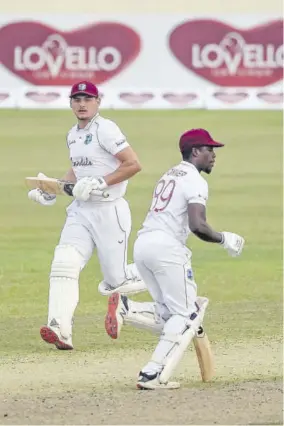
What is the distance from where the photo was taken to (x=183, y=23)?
121 ft

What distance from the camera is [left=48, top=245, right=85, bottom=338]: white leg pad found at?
10.9m

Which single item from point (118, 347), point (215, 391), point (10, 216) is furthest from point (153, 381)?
point (10, 216)

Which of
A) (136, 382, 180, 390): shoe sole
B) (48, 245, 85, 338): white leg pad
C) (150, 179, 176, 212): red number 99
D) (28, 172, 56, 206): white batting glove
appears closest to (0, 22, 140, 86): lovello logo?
(28, 172, 56, 206): white batting glove

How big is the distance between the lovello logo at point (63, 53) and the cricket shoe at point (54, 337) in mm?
25344

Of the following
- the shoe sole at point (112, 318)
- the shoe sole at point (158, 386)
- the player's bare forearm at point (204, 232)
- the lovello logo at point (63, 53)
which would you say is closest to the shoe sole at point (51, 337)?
the shoe sole at point (112, 318)

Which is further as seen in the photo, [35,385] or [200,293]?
[200,293]

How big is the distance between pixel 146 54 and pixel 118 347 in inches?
1004

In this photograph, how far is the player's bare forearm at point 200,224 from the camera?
9211 millimetres

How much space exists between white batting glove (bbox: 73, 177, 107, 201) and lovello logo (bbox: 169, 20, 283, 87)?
25419mm

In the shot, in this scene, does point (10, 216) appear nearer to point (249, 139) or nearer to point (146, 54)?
point (249, 139)

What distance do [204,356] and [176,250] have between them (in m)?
0.80

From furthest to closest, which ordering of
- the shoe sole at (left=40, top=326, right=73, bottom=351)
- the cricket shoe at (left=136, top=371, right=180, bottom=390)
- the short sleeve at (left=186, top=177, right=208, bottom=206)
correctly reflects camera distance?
the shoe sole at (left=40, top=326, right=73, bottom=351), the short sleeve at (left=186, top=177, right=208, bottom=206), the cricket shoe at (left=136, top=371, right=180, bottom=390)

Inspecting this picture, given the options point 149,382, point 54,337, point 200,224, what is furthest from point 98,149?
point 149,382

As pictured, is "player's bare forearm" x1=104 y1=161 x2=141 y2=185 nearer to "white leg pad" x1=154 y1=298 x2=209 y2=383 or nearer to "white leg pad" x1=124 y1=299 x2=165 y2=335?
"white leg pad" x1=124 y1=299 x2=165 y2=335
